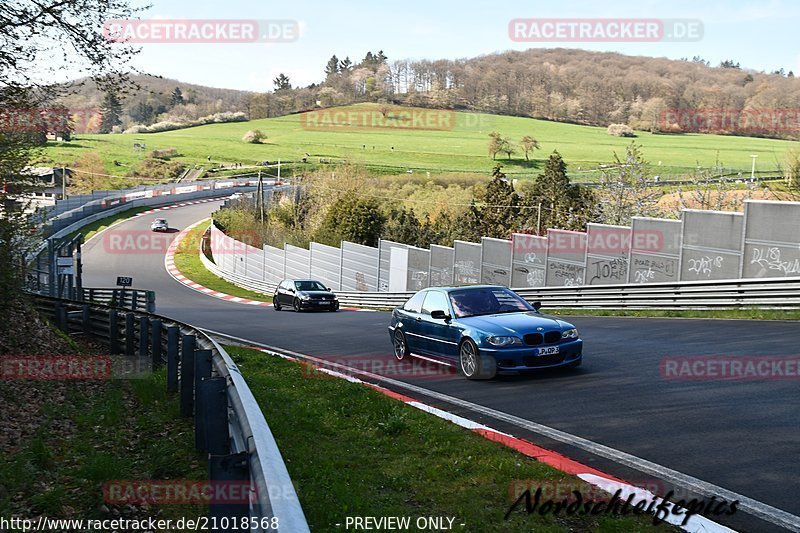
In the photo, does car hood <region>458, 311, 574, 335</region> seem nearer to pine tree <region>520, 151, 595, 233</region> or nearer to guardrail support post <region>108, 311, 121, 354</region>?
guardrail support post <region>108, 311, 121, 354</region>

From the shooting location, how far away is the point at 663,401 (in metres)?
9.55

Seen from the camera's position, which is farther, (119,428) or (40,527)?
(119,428)

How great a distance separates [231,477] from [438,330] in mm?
9505

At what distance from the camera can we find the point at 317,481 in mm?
6750

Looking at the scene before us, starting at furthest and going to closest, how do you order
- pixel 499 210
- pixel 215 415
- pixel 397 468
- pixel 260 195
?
pixel 260 195 < pixel 499 210 < pixel 397 468 < pixel 215 415

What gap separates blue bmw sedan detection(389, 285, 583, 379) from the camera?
11.7m

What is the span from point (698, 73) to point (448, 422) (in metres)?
122

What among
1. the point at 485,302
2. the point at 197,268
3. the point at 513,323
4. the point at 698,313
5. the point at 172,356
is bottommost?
the point at 197,268

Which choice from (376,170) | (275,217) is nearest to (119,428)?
(275,217)

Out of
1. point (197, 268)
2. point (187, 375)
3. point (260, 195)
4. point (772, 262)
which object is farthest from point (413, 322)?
point (260, 195)

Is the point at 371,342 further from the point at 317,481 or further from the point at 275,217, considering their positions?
the point at 275,217

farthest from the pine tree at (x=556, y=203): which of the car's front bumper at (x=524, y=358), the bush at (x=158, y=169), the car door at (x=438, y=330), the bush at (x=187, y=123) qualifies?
the bush at (x=187, y=123)

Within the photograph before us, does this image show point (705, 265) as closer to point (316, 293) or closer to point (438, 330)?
point (438, 330)

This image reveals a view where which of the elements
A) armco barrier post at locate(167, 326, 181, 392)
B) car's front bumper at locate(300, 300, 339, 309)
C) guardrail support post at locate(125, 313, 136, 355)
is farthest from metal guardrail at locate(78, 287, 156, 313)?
armco barrier post at locate(167, 326, 181, 392)
